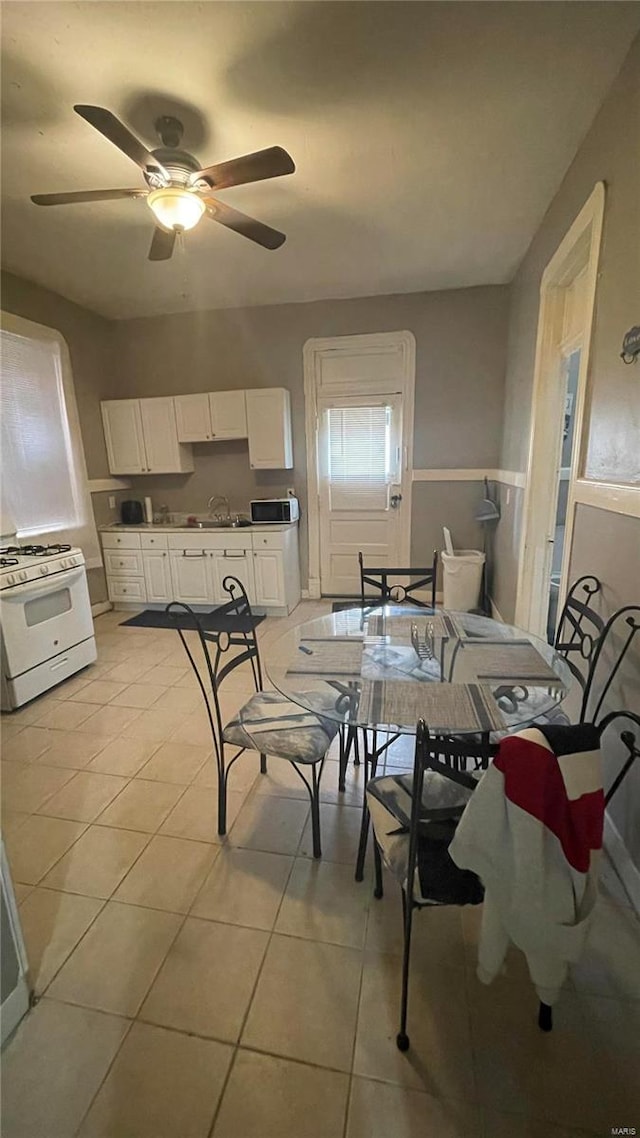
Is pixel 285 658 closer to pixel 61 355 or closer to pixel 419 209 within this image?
pixel 419 209

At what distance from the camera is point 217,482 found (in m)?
4.57

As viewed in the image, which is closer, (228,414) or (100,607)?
(228,414)

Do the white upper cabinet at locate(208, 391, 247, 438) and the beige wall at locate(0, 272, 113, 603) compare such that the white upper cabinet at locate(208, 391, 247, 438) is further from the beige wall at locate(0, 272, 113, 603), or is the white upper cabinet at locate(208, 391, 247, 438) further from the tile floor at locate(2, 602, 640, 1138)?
the tile floor at locate(2, 602, 640, 1138)

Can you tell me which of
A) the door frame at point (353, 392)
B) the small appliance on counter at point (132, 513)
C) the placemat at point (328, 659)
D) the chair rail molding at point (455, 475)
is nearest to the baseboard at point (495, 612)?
the door frame at point (353, 392)

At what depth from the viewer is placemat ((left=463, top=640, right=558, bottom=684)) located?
143cm

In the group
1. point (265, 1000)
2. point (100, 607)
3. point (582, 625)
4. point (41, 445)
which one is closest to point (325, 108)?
point (582, 625)

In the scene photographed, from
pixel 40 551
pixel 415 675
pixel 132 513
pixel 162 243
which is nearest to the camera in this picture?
pixel 415 675

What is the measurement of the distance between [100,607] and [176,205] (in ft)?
11.5

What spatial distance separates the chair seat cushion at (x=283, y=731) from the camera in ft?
4.99

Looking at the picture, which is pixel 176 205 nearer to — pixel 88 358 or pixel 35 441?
pixel 35 441

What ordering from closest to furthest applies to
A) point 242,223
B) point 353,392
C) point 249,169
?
point 249,169 < point 242,223 < point 353,392

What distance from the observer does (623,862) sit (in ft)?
4.92

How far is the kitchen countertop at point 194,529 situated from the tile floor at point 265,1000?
2496mm

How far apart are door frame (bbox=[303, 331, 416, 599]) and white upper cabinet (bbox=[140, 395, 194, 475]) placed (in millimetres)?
1251
